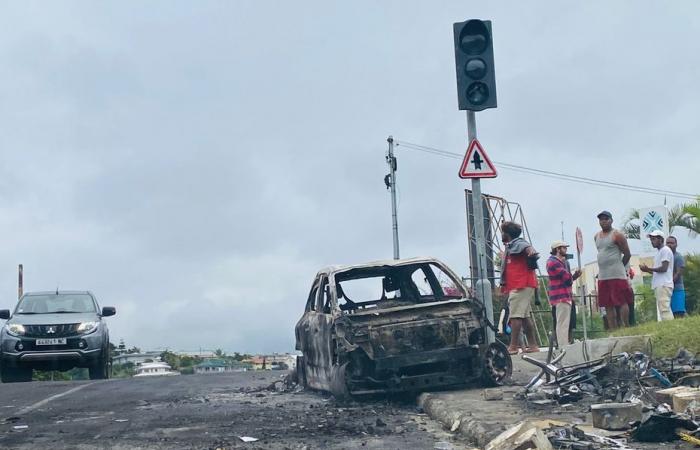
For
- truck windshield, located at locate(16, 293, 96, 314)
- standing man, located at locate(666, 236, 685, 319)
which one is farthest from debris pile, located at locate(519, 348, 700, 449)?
truck windshield, located at locate(16, 293, 96, 314)

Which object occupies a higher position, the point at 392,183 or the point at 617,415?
the point at 392,183

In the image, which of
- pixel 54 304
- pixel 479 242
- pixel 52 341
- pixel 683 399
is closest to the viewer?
pixel 683 399

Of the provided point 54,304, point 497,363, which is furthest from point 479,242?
point 54,304

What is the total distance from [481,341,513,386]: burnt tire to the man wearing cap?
179 inches

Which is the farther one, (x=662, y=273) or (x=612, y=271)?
(x=662, y=273)

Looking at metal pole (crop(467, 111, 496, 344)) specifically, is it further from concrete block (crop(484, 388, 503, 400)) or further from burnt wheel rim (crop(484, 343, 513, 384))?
concrete block (crop(484, 388, 503, 400))

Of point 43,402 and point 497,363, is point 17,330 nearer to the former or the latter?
point 43,402

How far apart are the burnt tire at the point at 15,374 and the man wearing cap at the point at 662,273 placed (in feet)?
35.8

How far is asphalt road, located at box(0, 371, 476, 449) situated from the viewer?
299 inches

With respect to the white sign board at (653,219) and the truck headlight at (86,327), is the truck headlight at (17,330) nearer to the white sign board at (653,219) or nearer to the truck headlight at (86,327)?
the truck headlight at (86,327)

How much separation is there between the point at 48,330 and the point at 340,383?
915cm

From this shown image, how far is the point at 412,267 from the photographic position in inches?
480

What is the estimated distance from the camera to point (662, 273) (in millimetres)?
14445

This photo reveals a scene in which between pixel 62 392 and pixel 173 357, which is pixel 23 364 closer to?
pixel 62 392
